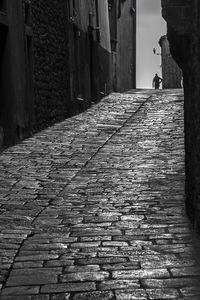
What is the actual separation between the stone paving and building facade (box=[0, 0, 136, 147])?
0.86 m

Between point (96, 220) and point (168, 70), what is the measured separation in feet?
95.0

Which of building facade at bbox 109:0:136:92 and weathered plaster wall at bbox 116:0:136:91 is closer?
building facade at bbox 109:0:136:92

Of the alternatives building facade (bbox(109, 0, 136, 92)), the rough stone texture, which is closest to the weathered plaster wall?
building facade (bbox(109, 0, 136, 92))

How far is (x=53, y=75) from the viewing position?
15.3 m

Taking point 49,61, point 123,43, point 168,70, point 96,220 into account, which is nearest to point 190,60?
point 96,220

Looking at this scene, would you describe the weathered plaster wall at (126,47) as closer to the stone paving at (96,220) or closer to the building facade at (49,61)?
the building facade at (49,61)

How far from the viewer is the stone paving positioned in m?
4.27

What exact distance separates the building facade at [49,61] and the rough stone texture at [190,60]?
19.6 feet

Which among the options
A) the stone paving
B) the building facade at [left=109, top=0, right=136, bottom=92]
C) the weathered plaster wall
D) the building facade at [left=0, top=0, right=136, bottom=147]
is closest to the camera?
the stone paving

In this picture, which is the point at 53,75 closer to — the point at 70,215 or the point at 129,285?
the point at 70,215

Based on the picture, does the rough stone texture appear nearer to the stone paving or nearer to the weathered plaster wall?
the stone paving

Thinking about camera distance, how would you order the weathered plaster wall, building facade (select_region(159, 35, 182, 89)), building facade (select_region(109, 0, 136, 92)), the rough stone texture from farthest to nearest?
building facade (select_region(159, 35, 182, 89))
the weathered plaster wall
building facade (select_region(109, 0, 136, 92))
the rough stone texture

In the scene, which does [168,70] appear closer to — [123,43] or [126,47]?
[126,47]

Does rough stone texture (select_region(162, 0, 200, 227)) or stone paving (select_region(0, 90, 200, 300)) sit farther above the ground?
rough stone texture (select_region(162, 0, 200, 227))
